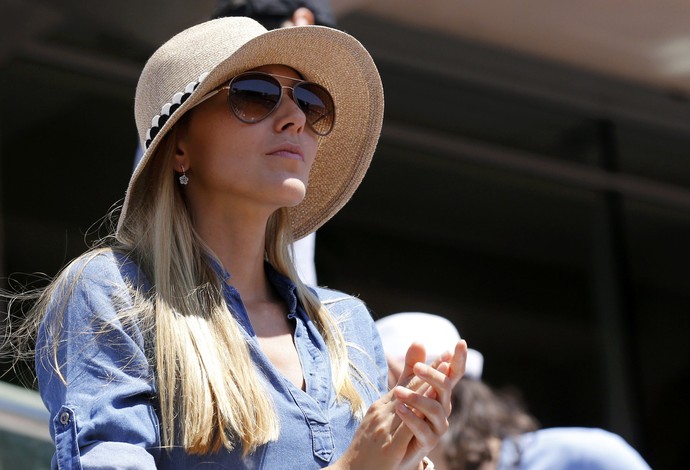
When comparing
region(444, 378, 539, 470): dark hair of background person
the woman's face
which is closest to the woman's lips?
the woman's face

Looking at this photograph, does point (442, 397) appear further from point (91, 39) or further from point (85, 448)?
point (91, 39)

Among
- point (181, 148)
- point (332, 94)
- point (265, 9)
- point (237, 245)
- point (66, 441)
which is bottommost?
point (66, 441)

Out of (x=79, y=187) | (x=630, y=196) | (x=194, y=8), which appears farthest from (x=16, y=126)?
(x=630, y=196)

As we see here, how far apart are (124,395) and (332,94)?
0.91 m

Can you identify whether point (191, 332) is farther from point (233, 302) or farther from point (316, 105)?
point (316, 105)

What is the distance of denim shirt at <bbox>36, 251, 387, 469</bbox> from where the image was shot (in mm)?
2178

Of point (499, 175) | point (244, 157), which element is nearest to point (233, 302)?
point (244, 157)

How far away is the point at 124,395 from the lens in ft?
7.27

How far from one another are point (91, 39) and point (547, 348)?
15.5 feet

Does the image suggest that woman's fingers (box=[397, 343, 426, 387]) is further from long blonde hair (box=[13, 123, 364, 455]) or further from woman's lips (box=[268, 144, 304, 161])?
woman's lips (box=[268, 144, 304, 161])

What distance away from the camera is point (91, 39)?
7793mm

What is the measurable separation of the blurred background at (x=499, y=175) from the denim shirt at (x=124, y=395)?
4.67m

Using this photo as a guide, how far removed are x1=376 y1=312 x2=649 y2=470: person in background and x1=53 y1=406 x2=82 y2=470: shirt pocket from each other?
1652 millimetres

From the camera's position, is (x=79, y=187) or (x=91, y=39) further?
(x=79, y=187)
